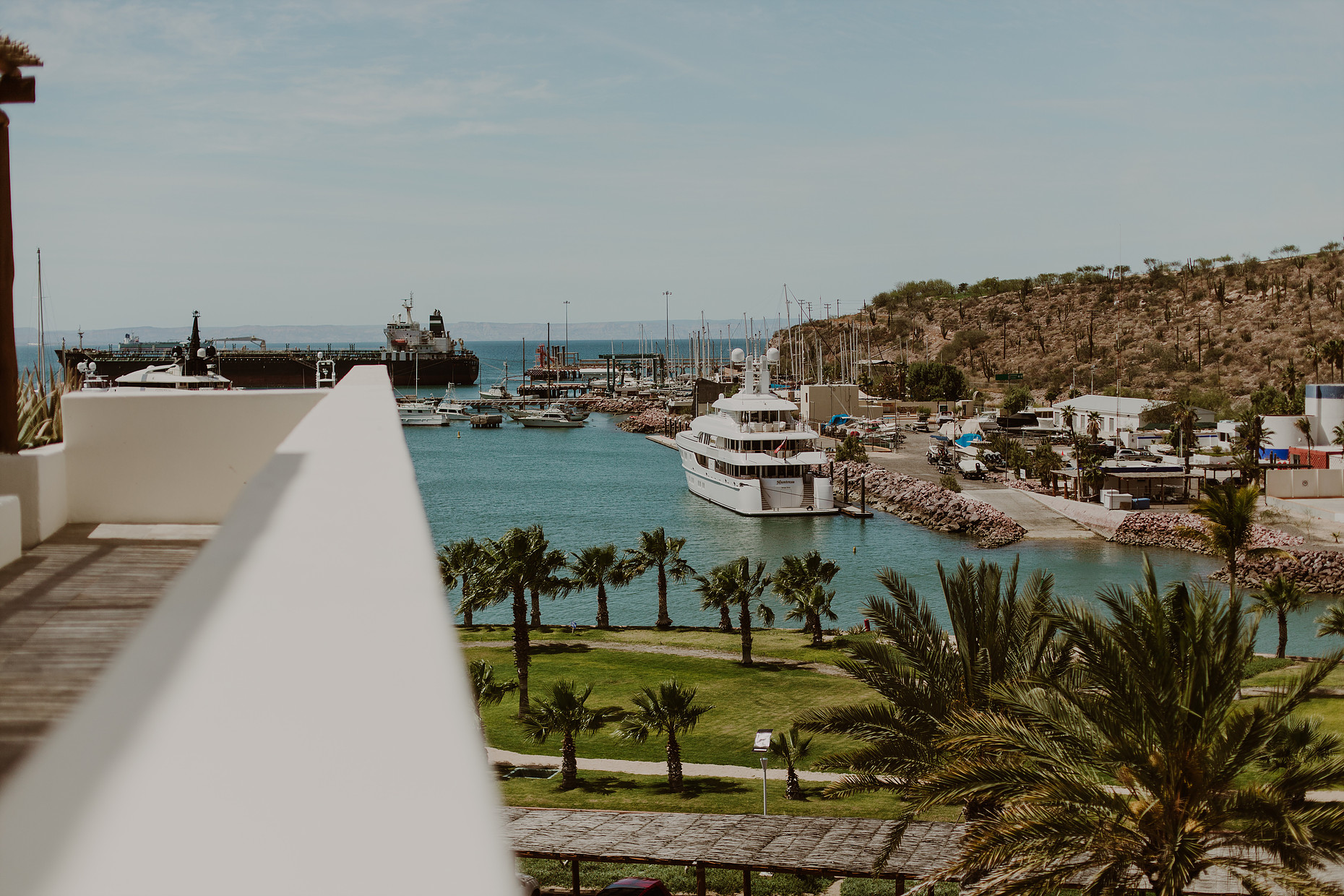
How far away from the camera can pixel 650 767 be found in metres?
19.2

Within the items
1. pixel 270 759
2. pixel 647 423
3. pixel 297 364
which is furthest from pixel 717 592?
pixel 297 364

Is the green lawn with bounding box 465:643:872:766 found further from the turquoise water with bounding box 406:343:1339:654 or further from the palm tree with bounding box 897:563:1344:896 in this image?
the palm tree with bounding box 897:563:1344:896

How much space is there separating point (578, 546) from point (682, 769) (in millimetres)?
23794

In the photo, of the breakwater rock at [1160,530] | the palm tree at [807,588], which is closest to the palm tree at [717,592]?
the palm tree at [807,588]

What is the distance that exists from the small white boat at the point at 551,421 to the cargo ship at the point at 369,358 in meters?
12.9

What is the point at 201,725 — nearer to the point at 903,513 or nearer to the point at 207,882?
the point at 207,882

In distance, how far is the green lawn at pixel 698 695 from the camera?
66.4 feet

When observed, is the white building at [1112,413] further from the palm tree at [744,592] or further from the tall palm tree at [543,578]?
the tall palm tree at [543,578]

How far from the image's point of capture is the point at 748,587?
2669 centimetres

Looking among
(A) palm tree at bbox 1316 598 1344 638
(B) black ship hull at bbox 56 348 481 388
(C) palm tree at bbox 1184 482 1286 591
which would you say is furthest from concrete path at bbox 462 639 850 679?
(B) black ship hull at bbox 56 348 481 388

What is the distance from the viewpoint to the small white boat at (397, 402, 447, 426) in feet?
316

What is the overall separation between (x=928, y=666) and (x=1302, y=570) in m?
27.5

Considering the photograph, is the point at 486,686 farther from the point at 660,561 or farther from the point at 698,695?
the point at 660,561

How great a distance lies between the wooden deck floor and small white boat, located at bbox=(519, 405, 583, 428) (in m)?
90.0
